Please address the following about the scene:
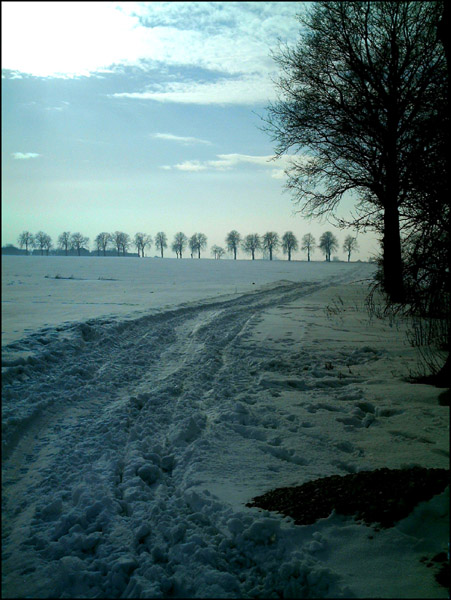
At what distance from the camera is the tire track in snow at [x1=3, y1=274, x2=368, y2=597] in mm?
2926

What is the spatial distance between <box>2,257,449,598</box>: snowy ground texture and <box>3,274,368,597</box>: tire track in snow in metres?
0.02

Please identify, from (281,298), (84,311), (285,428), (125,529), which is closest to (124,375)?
(285,428)

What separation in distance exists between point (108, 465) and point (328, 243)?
117579mm

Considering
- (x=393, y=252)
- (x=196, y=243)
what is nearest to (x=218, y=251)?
(x=196, y=243)

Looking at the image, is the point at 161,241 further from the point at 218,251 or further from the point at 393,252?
the point at 393,252

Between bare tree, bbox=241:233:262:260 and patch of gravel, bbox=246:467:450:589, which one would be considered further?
bare tree, bbox=241:233:262:260

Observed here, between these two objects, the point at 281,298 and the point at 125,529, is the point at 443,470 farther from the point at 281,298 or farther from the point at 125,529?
the point at 281,298

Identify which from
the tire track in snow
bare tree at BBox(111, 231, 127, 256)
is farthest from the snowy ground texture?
bare tree at BBox(111, 231, 127, 256)

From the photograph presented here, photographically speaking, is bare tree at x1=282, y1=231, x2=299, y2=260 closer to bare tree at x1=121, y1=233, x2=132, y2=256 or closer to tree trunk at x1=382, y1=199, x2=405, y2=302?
bare tree at x1=121, y1=233, x2=132, y2=256

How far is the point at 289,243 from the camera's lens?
12038 centimetres

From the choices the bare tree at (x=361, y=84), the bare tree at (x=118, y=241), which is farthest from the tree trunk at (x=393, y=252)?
the bare tree at (x=118, y=241)

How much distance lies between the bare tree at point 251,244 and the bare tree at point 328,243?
17.9m

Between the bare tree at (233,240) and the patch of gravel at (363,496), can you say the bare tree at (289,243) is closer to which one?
the bare tree at (233,240)

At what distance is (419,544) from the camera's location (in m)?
2.85
